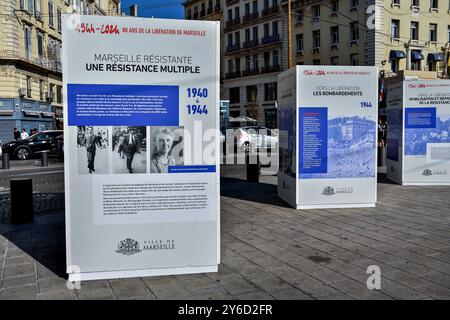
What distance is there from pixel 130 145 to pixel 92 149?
15.0 inches

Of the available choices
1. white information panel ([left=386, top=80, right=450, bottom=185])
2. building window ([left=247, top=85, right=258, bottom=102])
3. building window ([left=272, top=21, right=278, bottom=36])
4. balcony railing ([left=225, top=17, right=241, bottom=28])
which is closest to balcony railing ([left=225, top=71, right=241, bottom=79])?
building window ([left=247, top=85, right=258, bottom=102])

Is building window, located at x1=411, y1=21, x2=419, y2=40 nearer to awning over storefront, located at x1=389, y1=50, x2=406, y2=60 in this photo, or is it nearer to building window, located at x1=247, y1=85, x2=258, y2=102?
awning over storefront, located at x1=389, y1=50, x2=406, y2=60

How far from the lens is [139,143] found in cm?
473

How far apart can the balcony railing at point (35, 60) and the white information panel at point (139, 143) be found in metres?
31.5

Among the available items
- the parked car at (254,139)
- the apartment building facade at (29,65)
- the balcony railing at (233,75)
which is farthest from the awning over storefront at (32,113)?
the balcony railing at (233,75)

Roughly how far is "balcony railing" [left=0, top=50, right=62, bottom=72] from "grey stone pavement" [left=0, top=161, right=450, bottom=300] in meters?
26.6

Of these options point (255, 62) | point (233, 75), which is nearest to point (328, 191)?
point (255, 62)

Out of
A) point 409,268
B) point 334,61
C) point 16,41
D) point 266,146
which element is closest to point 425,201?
point 409,268

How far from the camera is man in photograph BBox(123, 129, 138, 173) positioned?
4.70m

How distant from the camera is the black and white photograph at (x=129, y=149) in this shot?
4.69 metres

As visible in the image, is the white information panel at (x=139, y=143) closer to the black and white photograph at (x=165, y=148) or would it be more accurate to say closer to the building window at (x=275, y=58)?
the black and white photograph at (x=165, y=148)

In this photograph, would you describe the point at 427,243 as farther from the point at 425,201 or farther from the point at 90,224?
the point at 90,224

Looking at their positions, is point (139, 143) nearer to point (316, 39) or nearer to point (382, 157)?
point (382, 157)

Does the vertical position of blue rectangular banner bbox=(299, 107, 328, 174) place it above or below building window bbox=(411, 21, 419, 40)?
below
